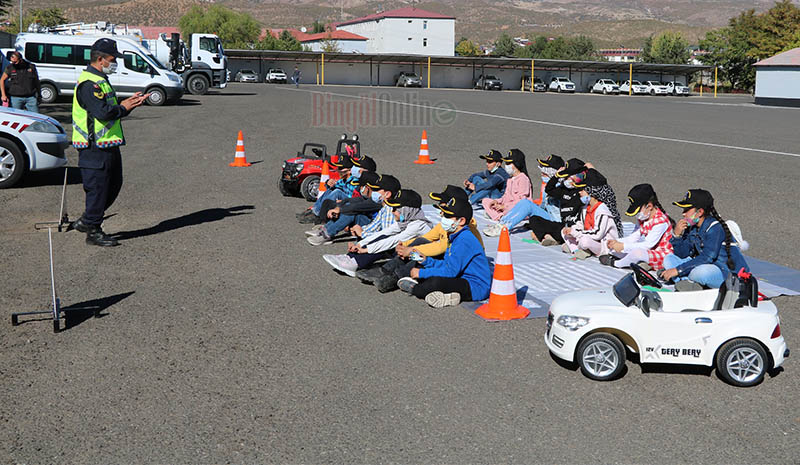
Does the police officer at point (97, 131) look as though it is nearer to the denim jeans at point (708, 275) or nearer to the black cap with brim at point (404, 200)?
the black cap with brim at point (404, 200)

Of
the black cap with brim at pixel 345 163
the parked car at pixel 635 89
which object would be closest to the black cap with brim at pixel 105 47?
the black cap with brim at pixel 345 163

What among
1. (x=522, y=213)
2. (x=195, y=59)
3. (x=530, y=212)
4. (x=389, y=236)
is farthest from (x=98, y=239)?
(x=195, y=59)

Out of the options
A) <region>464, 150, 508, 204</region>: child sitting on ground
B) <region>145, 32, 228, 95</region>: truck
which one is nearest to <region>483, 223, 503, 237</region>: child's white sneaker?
<region>464, 150, 508, 204</region>: child sitting on ground

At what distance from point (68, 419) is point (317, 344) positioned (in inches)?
75.0

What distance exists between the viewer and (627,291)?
5.46 metres

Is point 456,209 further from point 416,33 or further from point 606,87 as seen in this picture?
point 416,33

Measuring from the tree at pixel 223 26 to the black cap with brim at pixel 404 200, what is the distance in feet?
415

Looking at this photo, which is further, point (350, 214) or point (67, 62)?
point (67, 62)

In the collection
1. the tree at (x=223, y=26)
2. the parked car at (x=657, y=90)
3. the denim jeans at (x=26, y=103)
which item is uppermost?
the tree at (x=223, y=26)

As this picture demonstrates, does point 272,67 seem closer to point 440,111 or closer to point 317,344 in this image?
point 440,111

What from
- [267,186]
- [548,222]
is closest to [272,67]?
[267,186]

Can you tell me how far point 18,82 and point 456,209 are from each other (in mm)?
13819

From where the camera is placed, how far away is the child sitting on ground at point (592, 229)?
28.8 ft

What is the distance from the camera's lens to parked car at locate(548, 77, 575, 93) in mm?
75750
